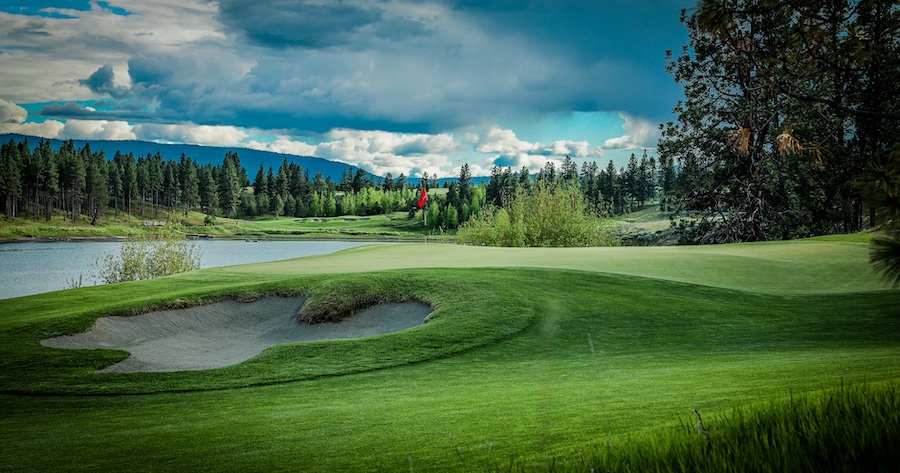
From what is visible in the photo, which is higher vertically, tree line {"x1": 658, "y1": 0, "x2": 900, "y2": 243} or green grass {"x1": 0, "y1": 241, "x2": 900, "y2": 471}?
tree line {"x1": 658, "y1": 0, "x2": 900, "y2": 243}

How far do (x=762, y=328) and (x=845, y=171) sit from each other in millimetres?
27643

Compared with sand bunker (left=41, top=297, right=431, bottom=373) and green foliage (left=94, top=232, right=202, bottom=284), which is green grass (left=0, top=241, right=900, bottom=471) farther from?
green foliage (left=94, top=232, right=202, bottom=284)

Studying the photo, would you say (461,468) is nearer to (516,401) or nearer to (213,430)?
(516,401)

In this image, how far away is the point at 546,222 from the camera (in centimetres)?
4144

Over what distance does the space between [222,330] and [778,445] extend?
14558 mm

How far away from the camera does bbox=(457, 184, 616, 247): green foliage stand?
135 ft

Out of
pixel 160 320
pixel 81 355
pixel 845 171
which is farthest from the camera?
pixel 845 171

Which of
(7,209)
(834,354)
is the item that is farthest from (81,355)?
(7,209)

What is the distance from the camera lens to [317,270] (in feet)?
70.5

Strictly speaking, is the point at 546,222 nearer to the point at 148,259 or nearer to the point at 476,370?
the point at 148,259

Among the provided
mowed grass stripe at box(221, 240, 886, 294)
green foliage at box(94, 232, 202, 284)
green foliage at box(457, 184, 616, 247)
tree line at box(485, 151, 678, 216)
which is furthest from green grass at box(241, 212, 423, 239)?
mowed grass stripe at box(221, 240, 886, 294)

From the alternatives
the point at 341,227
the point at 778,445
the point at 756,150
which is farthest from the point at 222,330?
the point at 341,227

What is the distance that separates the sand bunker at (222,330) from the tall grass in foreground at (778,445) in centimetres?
1082

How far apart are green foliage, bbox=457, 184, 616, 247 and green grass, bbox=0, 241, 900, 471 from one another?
64.7 feet
